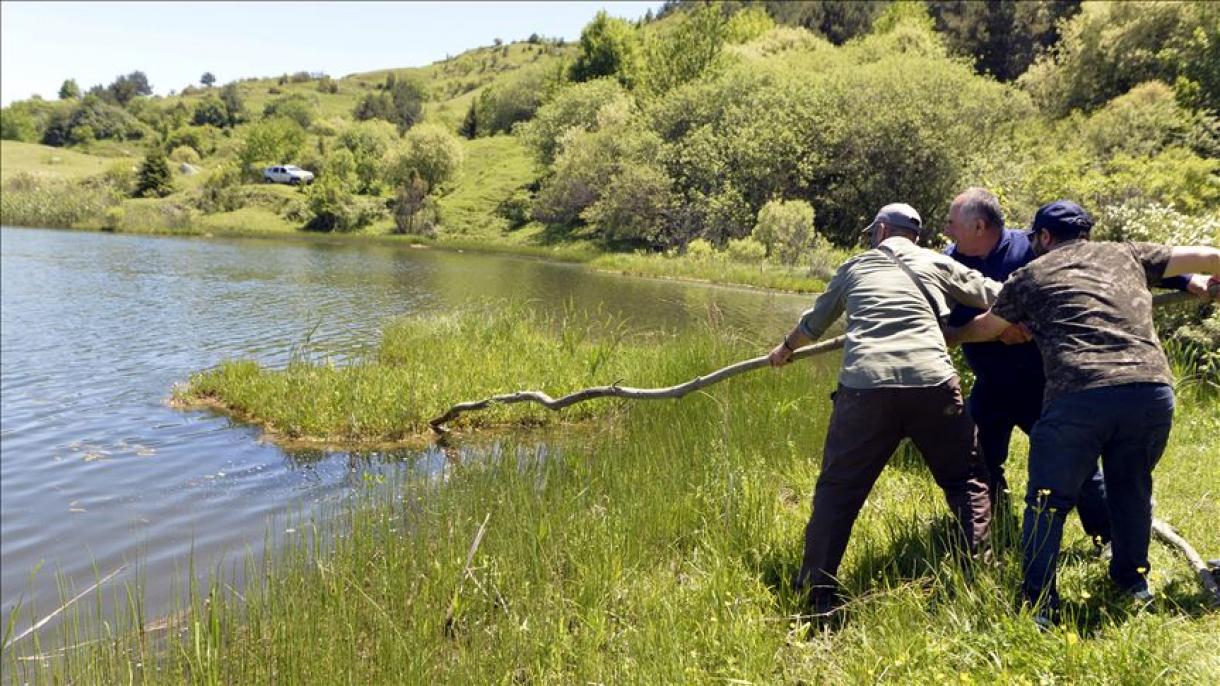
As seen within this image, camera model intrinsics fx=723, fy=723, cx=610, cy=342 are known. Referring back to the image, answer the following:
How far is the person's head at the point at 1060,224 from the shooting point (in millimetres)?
3896

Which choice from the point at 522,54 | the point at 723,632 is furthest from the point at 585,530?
the point at 522,54

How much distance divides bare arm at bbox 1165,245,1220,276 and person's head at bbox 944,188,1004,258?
0.91 meters

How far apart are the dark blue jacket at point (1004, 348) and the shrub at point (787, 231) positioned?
2678 cm

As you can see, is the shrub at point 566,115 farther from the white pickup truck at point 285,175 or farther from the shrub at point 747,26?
the white pickup truck at point 285,175

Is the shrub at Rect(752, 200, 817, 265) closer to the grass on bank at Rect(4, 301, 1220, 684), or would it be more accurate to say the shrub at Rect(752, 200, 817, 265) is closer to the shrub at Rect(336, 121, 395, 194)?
the grass on bank at Rect(4, 301, 1220, 684)

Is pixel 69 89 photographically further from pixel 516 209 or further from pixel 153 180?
pixel 516 209

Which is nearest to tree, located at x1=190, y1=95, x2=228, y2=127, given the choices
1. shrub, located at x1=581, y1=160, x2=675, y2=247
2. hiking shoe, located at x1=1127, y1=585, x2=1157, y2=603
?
shrub, located at x1=581, y1=160, x2=675, y2=247

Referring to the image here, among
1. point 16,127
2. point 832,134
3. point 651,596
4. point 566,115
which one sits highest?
point 16,127

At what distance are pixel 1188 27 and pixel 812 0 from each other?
5731cm

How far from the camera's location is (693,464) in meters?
6.11

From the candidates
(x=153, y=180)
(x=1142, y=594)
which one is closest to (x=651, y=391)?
(x=1142, y=594)

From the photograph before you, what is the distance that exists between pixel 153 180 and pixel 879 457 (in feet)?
258

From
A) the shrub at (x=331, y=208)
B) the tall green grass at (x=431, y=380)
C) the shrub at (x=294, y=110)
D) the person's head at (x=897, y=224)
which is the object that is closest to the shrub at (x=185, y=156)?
the shrub at (x=294, y=110)

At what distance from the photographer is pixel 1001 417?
15.0ft
